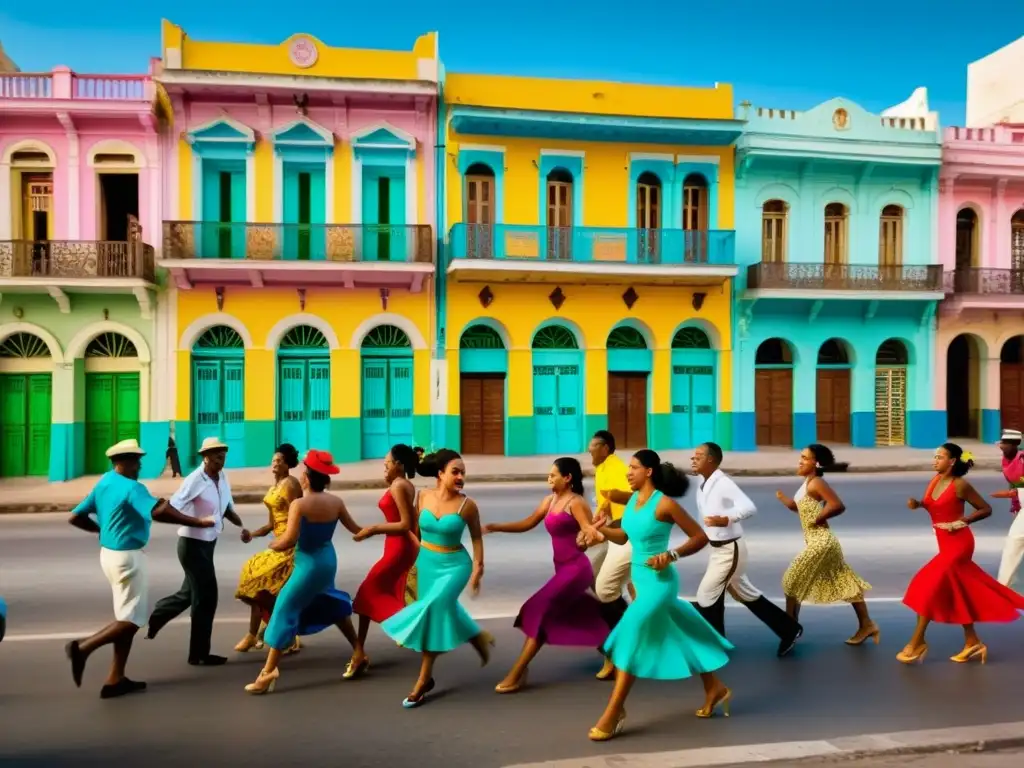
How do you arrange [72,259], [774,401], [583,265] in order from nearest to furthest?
[72,259], [583,265], [774,401]

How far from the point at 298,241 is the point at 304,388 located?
3.39m

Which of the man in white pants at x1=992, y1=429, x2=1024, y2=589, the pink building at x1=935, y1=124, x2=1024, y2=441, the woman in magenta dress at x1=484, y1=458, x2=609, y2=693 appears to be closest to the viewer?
the woman in magenta dress at x1=484, y1=458, x2=609, y2=693

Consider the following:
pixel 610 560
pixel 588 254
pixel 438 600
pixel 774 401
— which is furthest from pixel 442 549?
pixel 774 401

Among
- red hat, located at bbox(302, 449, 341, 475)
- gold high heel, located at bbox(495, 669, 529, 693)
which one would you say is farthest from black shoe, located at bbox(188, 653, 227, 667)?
gold high heel, located at bbox(495, 669, 529, 693)

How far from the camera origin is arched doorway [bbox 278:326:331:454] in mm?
18094

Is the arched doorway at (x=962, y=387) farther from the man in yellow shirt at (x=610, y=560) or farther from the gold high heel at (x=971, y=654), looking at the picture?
the man in yellow shirt at (x=610, y=560)

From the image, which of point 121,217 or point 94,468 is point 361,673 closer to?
point 94,468

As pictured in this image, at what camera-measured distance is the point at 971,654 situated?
5.56 metres

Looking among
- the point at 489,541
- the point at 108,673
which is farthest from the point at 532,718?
the point at 489,541

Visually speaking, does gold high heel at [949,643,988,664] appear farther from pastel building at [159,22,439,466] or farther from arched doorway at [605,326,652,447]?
arched doorway at [605,326,652,447]

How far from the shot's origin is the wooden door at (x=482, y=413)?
1922 centimetres

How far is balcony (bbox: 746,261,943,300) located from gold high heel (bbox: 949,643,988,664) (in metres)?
14.8

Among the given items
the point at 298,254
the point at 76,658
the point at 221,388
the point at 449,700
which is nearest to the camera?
the point at 76,658

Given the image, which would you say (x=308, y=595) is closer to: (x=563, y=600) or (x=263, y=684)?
(x=263, y=684)
